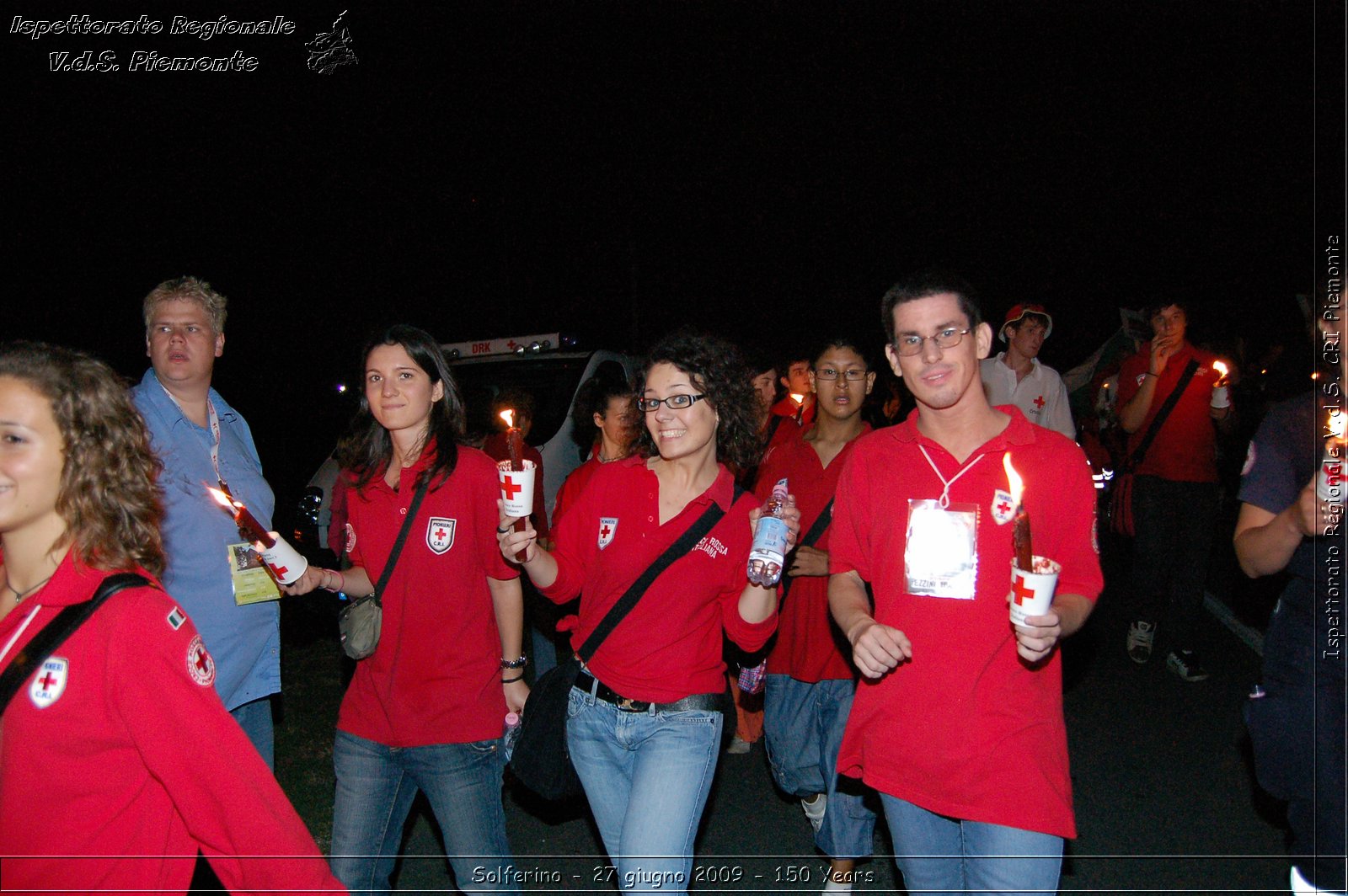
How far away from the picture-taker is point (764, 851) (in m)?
4.95

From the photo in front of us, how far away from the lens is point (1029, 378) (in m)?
6.78

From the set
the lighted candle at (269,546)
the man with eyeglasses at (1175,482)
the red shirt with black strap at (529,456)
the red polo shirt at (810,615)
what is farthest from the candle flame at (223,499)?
the man with eyeglasses at (1175,482)

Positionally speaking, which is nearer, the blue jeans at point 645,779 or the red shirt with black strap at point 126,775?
the red shirt with black strap at point 126,775

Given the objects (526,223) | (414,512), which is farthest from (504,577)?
(526,223)

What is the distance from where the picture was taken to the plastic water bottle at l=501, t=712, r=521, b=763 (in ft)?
11.4

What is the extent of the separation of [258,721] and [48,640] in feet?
7.30

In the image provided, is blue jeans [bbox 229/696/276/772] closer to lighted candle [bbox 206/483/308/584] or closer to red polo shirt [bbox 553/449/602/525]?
lighted candle [bbox 206/483/308/584]

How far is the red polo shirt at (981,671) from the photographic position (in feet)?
8.99

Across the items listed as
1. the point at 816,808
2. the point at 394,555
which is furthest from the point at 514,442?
the point at 816,808

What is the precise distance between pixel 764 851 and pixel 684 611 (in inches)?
93.9

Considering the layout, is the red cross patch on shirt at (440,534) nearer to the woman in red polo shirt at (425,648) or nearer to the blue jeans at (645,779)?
the woman in red polo shirt at (425,648)

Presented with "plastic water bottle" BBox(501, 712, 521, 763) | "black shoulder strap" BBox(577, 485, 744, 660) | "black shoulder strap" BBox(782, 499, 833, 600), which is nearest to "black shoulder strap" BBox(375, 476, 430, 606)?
"plastic water bottle" BBox(501, 712, 521, 763)

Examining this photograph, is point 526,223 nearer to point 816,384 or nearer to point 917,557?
point 816,384

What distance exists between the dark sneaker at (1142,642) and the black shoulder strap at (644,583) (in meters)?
6.00
